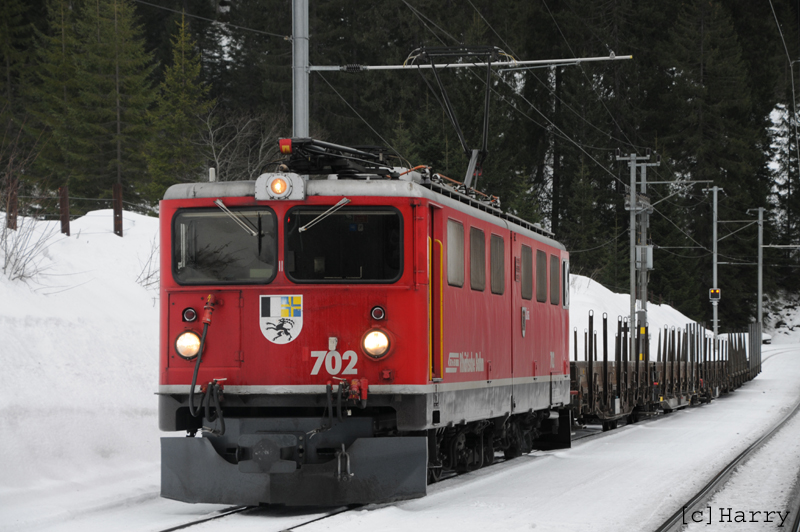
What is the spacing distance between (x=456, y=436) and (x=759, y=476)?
12.8ft

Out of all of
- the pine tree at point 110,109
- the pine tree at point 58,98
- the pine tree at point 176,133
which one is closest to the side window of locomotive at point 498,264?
the pine tree at point 176,133

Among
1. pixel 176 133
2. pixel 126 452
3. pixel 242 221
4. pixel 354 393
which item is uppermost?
pixel 176 133

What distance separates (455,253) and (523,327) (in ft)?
10.3

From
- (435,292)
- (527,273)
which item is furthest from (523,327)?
(435,292)

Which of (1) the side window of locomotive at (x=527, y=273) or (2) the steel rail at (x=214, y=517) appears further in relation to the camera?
(1) the side window of locomotive at (x=527, y=273)

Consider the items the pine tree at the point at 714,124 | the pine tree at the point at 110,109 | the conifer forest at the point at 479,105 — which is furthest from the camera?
the pine tree at the point at 714,124

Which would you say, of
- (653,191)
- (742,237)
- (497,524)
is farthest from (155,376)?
(742,237)

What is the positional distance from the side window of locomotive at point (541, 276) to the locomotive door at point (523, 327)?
1.08ft

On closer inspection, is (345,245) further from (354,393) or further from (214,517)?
(214,517)

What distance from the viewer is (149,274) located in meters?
20.6

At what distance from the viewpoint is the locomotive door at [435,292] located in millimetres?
9570

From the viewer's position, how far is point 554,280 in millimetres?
15227

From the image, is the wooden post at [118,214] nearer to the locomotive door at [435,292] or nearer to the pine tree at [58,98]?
the locomotive door at [435,292]

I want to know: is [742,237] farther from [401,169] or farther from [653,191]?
[401,169]
